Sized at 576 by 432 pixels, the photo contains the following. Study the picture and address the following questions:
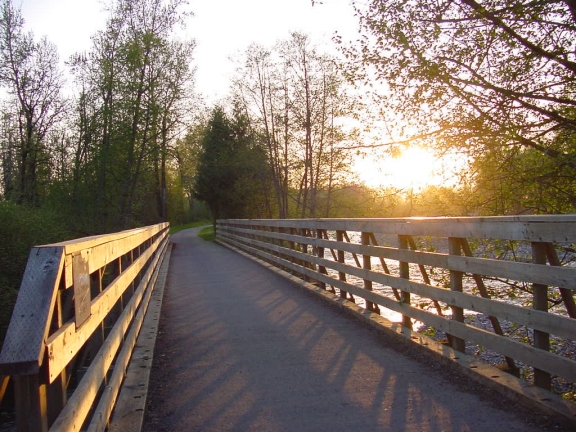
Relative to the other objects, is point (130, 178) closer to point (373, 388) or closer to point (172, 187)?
point (373, 388)

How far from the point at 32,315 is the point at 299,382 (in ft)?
9.75

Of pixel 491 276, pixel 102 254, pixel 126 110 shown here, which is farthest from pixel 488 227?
pixel 126 110

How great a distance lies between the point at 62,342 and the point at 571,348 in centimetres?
832

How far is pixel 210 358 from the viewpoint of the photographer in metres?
5.47

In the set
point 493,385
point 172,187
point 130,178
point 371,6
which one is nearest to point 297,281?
point 371,6

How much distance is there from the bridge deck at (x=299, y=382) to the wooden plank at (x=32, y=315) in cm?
194

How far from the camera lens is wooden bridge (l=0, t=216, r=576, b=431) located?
90.5 inches

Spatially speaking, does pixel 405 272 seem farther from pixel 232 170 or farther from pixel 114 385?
pixel 232 170

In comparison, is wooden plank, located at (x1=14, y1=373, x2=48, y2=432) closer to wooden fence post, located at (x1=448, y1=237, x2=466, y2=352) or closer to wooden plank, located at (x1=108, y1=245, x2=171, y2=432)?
wooden plank, located at (x1=108, y1=245, x2=171, y2=432)

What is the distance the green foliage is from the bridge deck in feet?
12.9

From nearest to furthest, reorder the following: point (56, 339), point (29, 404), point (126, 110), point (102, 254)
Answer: point (29, 404) → point (56, 339) → point (102, 254) → point (126, 110)

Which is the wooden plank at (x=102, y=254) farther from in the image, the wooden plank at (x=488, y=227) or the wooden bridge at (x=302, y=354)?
the wooden plank at (x=488, y=227)

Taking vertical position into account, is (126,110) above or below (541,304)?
above

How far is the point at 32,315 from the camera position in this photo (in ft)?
6.34
